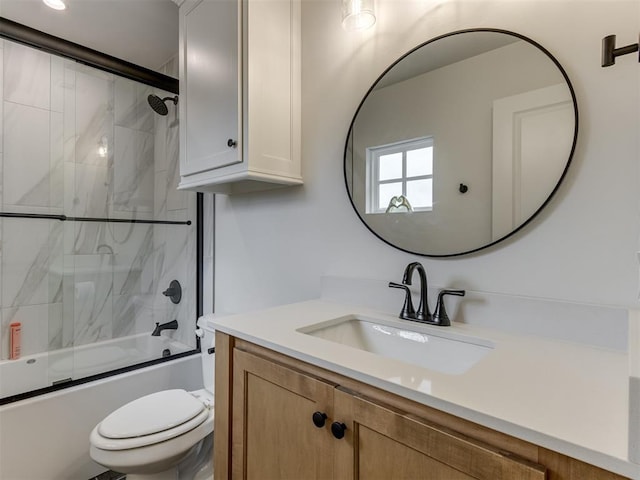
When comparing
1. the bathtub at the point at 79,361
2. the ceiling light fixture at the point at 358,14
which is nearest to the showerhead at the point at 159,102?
the ceiling light fixture at the point at 358,14

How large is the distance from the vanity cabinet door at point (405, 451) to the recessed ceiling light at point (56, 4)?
7.24 feet

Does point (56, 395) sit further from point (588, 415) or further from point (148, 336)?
point (588, 415)

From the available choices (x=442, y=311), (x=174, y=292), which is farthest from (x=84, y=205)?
(x=442, y=311)

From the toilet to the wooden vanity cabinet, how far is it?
1.07ft

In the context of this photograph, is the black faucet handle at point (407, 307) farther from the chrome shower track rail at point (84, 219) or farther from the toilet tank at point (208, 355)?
the chrome shower track rail at point (84, 219)

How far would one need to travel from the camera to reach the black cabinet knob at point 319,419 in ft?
2.27

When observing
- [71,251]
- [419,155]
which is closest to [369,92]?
[419,155]

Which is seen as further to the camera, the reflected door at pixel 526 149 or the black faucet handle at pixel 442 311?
the black faucet handle at pixel 442 311

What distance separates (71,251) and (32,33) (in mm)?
1153

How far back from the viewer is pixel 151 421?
1.25 metres

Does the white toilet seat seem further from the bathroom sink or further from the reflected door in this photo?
the reflected door

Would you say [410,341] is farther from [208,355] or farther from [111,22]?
[111,22]

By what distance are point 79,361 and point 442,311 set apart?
78.2 inches

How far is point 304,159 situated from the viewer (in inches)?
57.6
